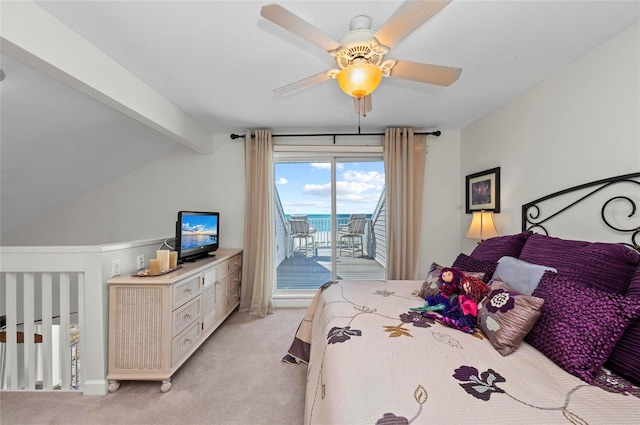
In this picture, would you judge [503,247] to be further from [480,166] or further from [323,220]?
[323,220]

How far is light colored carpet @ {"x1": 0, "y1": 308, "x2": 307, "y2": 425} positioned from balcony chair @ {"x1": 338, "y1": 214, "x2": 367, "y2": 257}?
183 cm

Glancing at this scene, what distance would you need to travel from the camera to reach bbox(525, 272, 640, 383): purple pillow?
1022mm

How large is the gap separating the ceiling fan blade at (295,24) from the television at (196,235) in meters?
1.89

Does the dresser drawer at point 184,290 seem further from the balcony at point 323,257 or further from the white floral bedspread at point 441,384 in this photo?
the balcony at point 323,257

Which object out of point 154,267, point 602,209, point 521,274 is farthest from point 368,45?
point 154,267

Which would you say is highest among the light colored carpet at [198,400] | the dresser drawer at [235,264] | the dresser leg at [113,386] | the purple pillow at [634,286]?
the purple pillow at [634,286]

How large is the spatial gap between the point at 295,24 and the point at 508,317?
168 centimetres

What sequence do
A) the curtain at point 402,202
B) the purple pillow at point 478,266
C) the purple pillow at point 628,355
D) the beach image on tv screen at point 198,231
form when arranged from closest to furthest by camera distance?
the purple pillow at point 628,355 < the purple pillow at point 478,266 < the beach image on tv screen at point 198,231 < the curtain at point 402,202

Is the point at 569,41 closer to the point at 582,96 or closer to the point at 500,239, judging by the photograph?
the point at 582,96

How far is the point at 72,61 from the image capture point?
1592 millimetres

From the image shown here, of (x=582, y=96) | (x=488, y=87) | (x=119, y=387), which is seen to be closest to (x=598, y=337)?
(x=582, y=96)

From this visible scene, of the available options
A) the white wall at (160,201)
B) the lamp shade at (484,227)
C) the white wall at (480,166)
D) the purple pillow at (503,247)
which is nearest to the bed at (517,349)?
the purple pillow at (503,247)

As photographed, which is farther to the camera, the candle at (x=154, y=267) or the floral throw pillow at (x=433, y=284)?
the candle at (x=154, y=267)

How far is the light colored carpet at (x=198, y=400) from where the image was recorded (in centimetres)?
167
